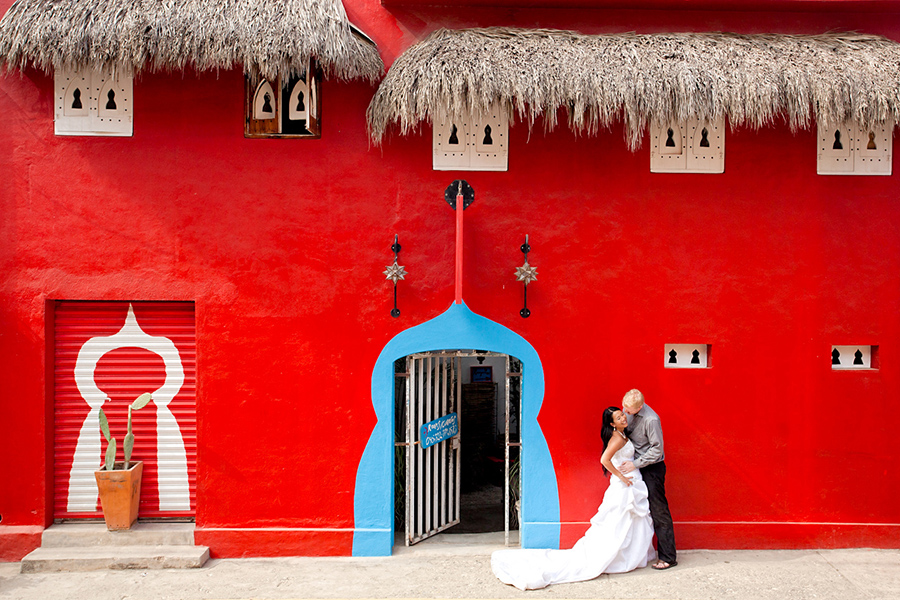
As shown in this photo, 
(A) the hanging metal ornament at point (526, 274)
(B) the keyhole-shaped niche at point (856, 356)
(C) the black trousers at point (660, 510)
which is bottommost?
(C) the black trousers at point (660, 510)

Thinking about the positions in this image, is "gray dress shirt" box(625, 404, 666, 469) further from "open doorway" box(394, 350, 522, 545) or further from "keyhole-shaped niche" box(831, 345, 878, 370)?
"keyhole-shaped niche" box(831, 345, 878, 370)

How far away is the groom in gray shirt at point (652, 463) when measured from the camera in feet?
19.5

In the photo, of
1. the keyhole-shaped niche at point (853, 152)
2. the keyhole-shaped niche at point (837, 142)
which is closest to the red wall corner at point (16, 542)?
the keyhole-shaped niche at point (853, 152)

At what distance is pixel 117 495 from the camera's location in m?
6.09

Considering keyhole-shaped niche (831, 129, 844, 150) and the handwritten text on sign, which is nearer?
keyhole-shaped niche (831, 129, 844, 150)

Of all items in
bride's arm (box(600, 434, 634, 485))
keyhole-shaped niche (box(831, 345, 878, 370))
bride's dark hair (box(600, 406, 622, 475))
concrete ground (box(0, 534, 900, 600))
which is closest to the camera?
concrete ground (box(0, 534, 900, 600))

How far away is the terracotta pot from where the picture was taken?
19.9 feet

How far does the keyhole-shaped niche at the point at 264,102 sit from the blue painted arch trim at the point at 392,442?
2448 millimetres

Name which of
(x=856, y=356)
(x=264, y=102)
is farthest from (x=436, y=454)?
(x=856, y=356)

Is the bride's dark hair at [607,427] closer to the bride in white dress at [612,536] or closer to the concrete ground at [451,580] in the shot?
the bride in white dress at [612,536]

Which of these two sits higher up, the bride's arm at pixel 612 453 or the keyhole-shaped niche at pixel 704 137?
the keyhole-shaped niche at pixel 704 137

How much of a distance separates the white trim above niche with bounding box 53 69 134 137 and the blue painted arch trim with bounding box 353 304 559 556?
331 cm

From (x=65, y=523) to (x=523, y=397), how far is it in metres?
4.55

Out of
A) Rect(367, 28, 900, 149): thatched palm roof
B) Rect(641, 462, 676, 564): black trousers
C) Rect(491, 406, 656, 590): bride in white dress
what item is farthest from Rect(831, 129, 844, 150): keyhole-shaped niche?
Rect(641, 462, 676, 564): black trousers
